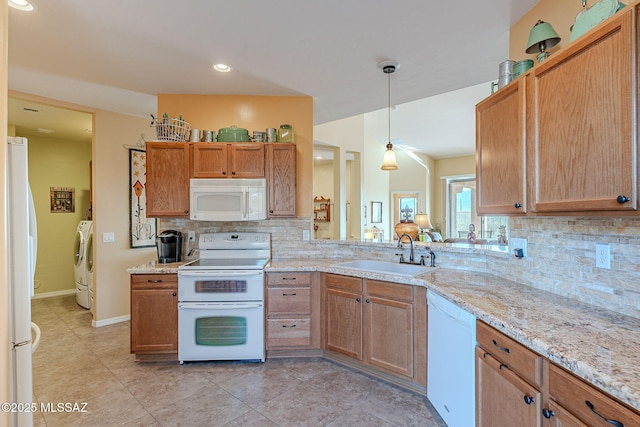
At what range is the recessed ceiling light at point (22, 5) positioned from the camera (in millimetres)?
1943

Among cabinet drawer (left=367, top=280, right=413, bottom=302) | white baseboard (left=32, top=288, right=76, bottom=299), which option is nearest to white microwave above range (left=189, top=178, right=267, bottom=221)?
cabinet drawer (left=367, top=280, right=413, bottom=302)

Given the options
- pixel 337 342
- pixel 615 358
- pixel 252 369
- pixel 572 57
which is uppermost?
pixel 572 57

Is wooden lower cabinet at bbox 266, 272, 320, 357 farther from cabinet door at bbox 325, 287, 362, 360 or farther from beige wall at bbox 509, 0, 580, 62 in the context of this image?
beige wall at bbox 509, 0, 580, 62

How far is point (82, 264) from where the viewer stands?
4.62 meters

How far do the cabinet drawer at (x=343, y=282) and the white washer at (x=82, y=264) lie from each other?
3.72 metres

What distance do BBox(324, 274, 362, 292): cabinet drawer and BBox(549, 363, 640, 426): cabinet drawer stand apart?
5.22 ft

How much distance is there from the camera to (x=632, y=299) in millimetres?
1394

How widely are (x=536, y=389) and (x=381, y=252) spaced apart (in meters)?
1.97

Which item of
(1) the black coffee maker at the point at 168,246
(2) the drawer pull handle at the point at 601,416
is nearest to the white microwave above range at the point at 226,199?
(1) the black coffee maker at the point at 168,246

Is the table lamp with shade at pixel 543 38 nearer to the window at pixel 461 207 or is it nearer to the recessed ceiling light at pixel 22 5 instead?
the recessed ceiling light at pixel 22 5

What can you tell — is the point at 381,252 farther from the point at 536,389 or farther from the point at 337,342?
the point at 536,389

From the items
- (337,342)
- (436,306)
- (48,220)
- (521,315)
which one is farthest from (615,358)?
(48,220)

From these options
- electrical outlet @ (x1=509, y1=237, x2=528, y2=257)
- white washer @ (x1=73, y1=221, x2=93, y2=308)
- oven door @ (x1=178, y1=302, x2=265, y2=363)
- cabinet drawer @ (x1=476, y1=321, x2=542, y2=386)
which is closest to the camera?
cabinet drawer @ (x1=476, y1=321, x2=542, y2=386)

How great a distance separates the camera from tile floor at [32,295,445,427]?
2.09 m
